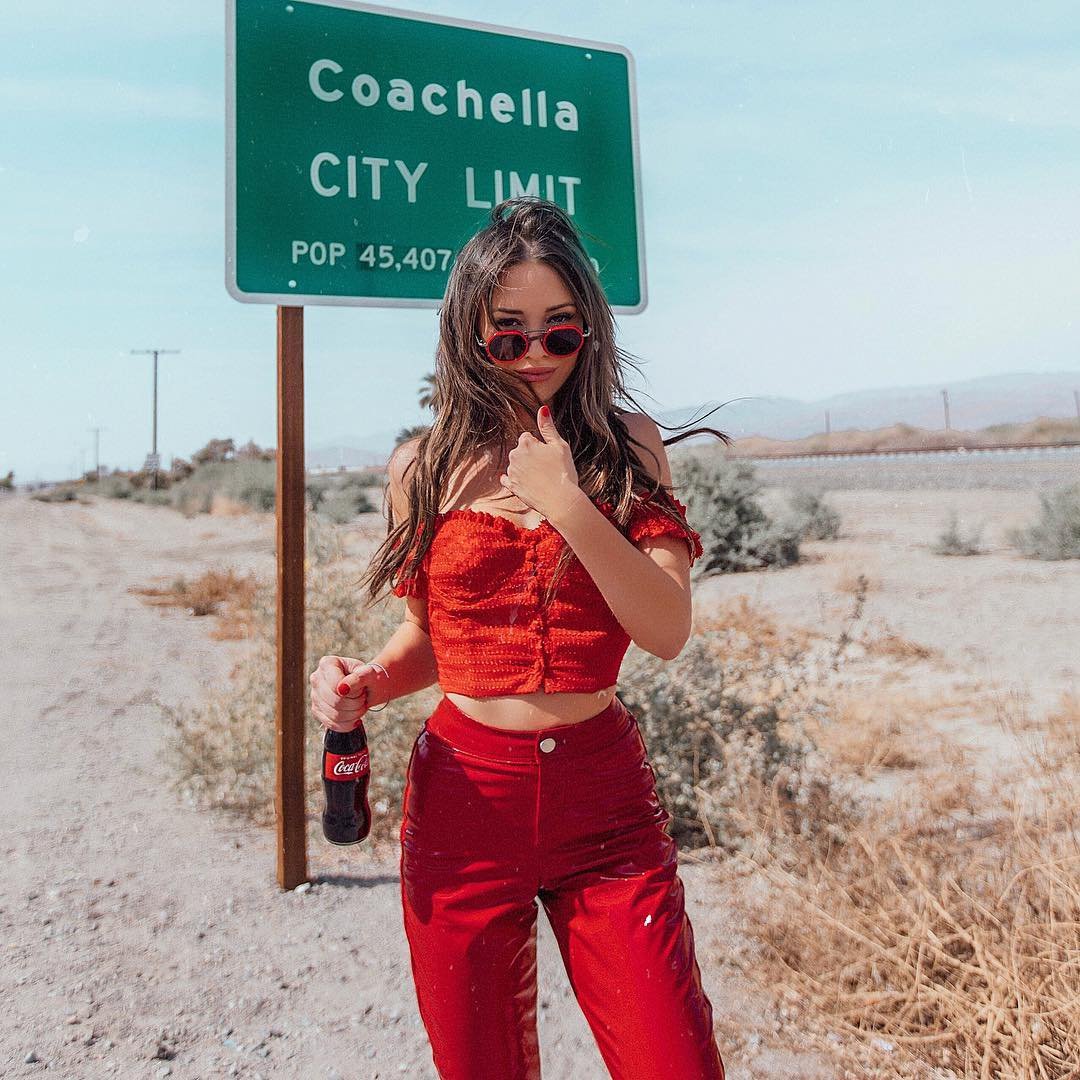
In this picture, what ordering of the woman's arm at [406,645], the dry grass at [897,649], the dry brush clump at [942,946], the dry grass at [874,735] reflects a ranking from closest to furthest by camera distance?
the woman's arm at [406,645] < the dry brush clump at [942,946] < the dry grass at [874,735] < the dry grass at [897,649]

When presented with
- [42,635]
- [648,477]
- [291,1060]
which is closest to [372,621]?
[291,1060]

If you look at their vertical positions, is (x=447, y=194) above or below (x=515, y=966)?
above

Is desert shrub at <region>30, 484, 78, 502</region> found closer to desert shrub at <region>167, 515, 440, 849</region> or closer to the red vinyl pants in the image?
desert shrub at <region>167, 515, 440, 849</region>

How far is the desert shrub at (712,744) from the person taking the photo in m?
3.61

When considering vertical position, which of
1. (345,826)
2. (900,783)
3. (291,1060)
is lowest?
(291,1060)

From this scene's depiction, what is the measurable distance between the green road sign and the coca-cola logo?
5.27 feet

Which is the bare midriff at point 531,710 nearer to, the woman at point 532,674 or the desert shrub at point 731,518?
the woman at point 532,674

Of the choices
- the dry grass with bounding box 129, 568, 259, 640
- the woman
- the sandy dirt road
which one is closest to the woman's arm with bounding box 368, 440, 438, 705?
the woman

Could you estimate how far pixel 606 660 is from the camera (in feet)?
5.24

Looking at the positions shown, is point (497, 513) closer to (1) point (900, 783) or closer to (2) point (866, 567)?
(1) point (900, 783)

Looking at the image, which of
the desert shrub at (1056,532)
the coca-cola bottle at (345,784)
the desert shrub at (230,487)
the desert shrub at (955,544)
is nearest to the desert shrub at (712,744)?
the coca-cola bottle at (345,784)

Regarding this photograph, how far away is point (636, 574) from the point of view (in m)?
1.44

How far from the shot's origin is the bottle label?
1765mm

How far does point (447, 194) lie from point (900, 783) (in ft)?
10.1
